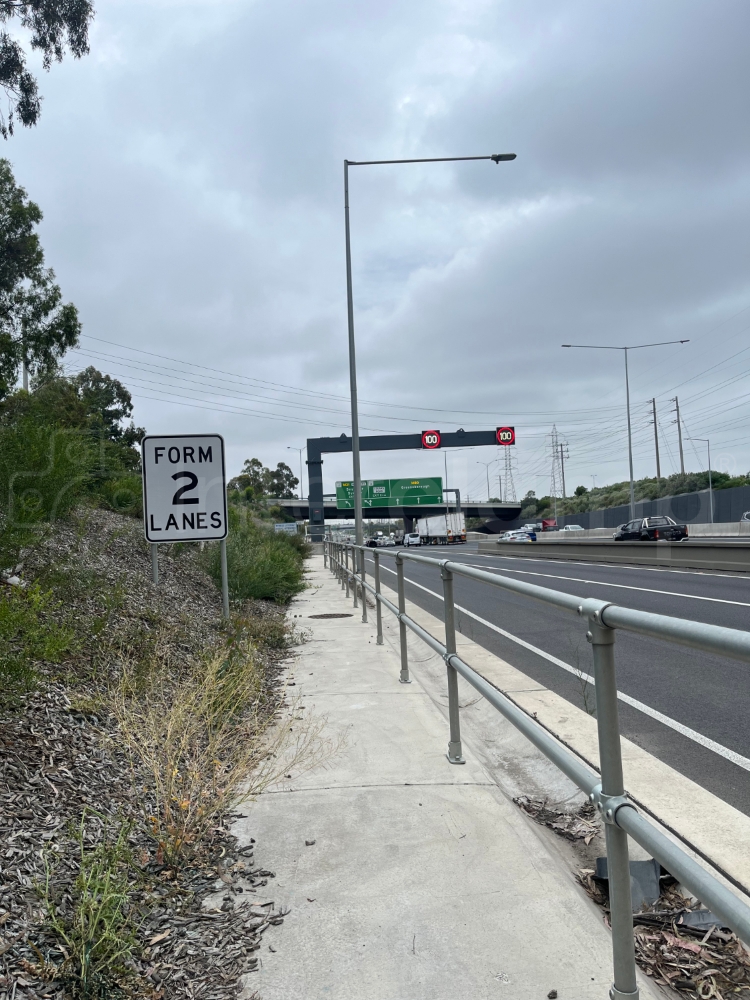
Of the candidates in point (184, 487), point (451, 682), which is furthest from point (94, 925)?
point (184, 487)

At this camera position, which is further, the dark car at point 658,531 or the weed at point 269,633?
the dark car at point 658,531

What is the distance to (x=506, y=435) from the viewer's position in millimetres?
39406

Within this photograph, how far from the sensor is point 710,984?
2.82 meters

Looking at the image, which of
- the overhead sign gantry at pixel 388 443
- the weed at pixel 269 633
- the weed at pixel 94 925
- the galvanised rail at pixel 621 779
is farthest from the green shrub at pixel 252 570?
the overhead sign gantry at pixel 388 443

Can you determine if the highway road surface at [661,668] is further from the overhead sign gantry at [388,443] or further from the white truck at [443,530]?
the white truck at [443,530]

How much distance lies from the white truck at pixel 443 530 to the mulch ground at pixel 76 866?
7013cm

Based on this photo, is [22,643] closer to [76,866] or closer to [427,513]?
[76,866]

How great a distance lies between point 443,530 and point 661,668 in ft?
223

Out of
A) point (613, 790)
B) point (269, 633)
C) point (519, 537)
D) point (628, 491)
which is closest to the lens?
point (613, 790)

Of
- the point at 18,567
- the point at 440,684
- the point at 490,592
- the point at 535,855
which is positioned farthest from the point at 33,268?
the point at 535,855

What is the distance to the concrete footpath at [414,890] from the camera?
285 cm

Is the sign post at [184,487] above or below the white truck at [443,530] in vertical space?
above

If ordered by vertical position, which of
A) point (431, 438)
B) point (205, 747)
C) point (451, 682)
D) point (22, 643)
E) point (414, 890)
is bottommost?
point (414, 890)

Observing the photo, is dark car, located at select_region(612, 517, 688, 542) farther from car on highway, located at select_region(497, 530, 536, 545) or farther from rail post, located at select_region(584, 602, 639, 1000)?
rail post, located at select_region(584, 602, 639, 1000)
